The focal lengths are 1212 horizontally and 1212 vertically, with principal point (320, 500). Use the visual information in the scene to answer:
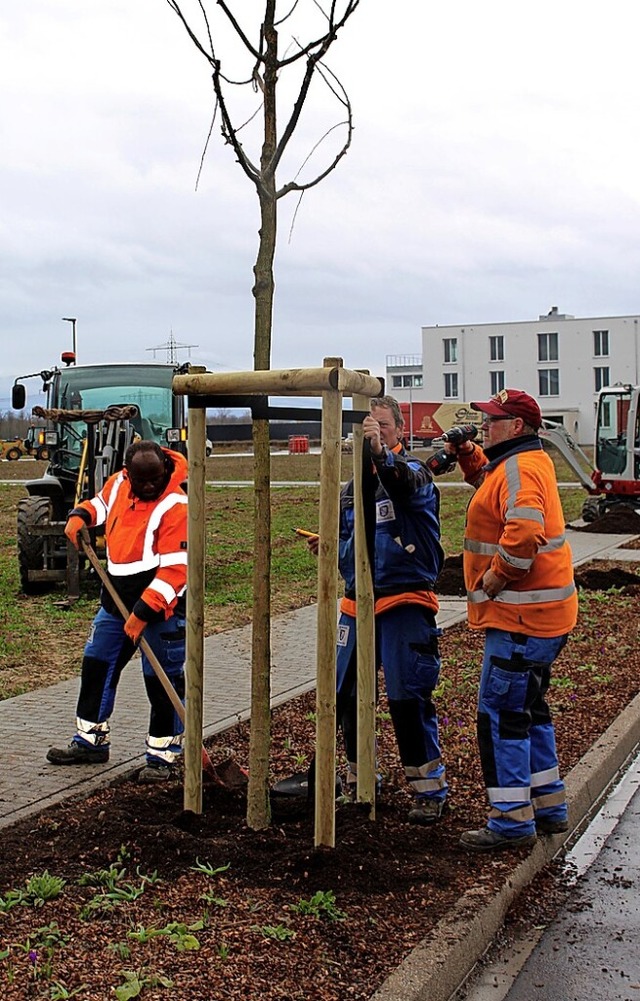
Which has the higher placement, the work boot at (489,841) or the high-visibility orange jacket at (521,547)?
the high-visibility orange jacket at (521,547)

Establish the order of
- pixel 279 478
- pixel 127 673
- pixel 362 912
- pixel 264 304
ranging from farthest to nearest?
pixel 279 478 < pixel 127 673 < pixel 264 304 < pixel 362 912

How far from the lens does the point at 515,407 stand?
5.42m

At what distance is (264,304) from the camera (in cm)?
485

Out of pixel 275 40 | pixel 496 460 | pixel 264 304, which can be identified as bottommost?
pixel 496 460

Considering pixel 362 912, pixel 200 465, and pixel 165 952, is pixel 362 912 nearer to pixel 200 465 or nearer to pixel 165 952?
pixel 165 952

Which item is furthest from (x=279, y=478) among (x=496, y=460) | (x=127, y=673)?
(x=496, y=460)

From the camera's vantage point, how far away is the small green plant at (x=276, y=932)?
4203 millimetres

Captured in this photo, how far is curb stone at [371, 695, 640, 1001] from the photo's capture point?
3998 mm

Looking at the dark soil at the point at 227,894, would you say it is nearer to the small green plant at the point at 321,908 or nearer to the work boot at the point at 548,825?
the small green plant at the point at 321,908

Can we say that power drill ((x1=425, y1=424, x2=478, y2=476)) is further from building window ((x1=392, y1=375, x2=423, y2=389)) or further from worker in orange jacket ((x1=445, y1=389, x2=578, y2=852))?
building window ((x1=392, y1=375, x2=423, y2=389))

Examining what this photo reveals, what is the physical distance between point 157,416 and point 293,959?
10.7 meters

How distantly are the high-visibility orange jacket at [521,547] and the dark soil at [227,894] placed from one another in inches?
40.9

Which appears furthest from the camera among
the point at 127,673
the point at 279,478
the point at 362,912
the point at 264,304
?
the point at 279,478

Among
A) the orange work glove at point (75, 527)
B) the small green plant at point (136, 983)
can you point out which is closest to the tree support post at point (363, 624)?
the small green plant at point (136, 983)
